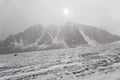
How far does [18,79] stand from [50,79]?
28.5 ft

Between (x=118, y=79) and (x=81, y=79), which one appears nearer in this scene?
(x=118, y=79)

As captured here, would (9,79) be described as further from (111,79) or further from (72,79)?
(111,79)

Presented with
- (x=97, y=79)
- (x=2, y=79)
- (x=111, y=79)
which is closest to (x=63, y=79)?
(x=97, y=79)

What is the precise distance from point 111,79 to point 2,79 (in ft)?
82.1

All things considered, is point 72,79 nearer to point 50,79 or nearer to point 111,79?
point 50,79

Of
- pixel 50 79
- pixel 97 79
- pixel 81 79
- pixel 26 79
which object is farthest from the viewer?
pixel 26 79

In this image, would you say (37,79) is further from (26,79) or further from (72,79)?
(72,79)

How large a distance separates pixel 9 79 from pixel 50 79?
443 inches

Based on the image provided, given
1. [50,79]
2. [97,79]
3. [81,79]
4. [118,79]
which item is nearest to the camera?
[118,79]

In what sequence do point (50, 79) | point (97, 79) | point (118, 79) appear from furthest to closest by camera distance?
point (50, 79), point (97, 79), point (118, 79)

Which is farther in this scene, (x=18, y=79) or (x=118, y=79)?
(x=18, y=79)

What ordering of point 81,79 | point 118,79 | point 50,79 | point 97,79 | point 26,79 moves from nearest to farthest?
1. point 118,79
2. point 97,79
3. point 81,79
4. point 50,79
5. point 26,79

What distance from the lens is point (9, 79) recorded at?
2761 centimetres

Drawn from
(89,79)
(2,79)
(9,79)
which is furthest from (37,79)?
(89,79)
